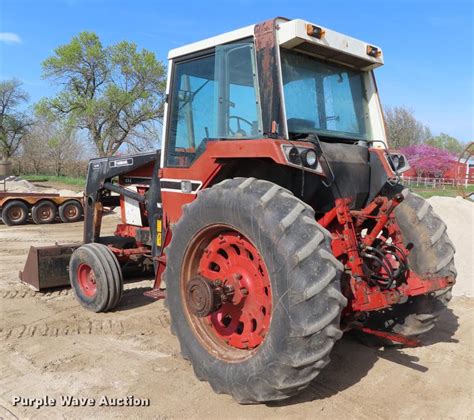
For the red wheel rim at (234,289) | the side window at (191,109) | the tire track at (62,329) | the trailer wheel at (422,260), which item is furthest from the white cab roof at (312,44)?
the tire track at (62,329)

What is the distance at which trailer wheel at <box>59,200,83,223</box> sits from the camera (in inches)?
632

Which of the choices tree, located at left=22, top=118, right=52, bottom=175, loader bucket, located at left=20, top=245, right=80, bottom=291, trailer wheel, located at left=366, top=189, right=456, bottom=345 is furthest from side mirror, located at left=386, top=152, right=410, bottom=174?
tree, located at left=22, top=118, right=52, bottom=175

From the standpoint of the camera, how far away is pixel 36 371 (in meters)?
3.86

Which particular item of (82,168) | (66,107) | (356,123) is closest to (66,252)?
(356,123)

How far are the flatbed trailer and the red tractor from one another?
12115mm

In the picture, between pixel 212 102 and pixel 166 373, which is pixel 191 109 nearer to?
pixel 212 102

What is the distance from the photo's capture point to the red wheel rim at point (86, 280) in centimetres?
559

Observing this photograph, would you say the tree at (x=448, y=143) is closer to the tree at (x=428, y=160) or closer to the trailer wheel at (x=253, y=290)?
the tree at (x=428, y=160)

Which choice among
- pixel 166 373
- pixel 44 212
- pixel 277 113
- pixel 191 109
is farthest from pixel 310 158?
pixel 44 212

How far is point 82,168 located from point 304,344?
49385mm

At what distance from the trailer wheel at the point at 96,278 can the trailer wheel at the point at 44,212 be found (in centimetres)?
1086

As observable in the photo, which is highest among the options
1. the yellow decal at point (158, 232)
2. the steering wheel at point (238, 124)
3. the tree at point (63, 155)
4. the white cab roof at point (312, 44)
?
the tree at point (63, 155)

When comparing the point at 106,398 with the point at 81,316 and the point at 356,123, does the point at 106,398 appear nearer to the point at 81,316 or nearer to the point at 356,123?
the point at 81,316

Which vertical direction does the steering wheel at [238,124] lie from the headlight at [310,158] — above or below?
above
